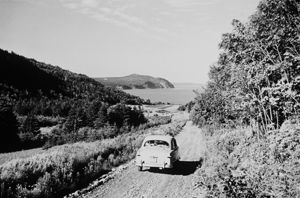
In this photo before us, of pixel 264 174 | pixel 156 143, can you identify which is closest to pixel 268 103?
pixel 264 174

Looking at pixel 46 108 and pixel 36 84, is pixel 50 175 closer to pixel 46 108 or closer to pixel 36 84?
pixel 46 108

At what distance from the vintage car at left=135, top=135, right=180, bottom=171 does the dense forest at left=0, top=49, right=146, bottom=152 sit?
40.2 meters

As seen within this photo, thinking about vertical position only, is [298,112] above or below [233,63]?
below

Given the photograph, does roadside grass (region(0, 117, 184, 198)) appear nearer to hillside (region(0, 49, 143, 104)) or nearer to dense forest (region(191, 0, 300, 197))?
dense forest (region(191, 0, 300, 197))

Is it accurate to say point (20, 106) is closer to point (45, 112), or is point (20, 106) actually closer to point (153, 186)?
point (45, 112)

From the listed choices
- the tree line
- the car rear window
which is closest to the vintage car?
the car rear window

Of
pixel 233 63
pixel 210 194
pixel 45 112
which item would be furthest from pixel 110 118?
pixel 210 194

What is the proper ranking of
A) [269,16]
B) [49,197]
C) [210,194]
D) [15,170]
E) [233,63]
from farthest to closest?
[233,63] → [269,16] → [15,170] → [49,197] → [210,194]

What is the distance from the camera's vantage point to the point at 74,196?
754 centimetres

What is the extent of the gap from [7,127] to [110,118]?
2643 cm

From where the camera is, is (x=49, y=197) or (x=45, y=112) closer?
(x=49, y=197)

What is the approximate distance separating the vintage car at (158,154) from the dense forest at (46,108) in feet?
132

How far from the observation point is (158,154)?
9.91 meters

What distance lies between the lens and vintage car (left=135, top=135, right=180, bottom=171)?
9.77 m
